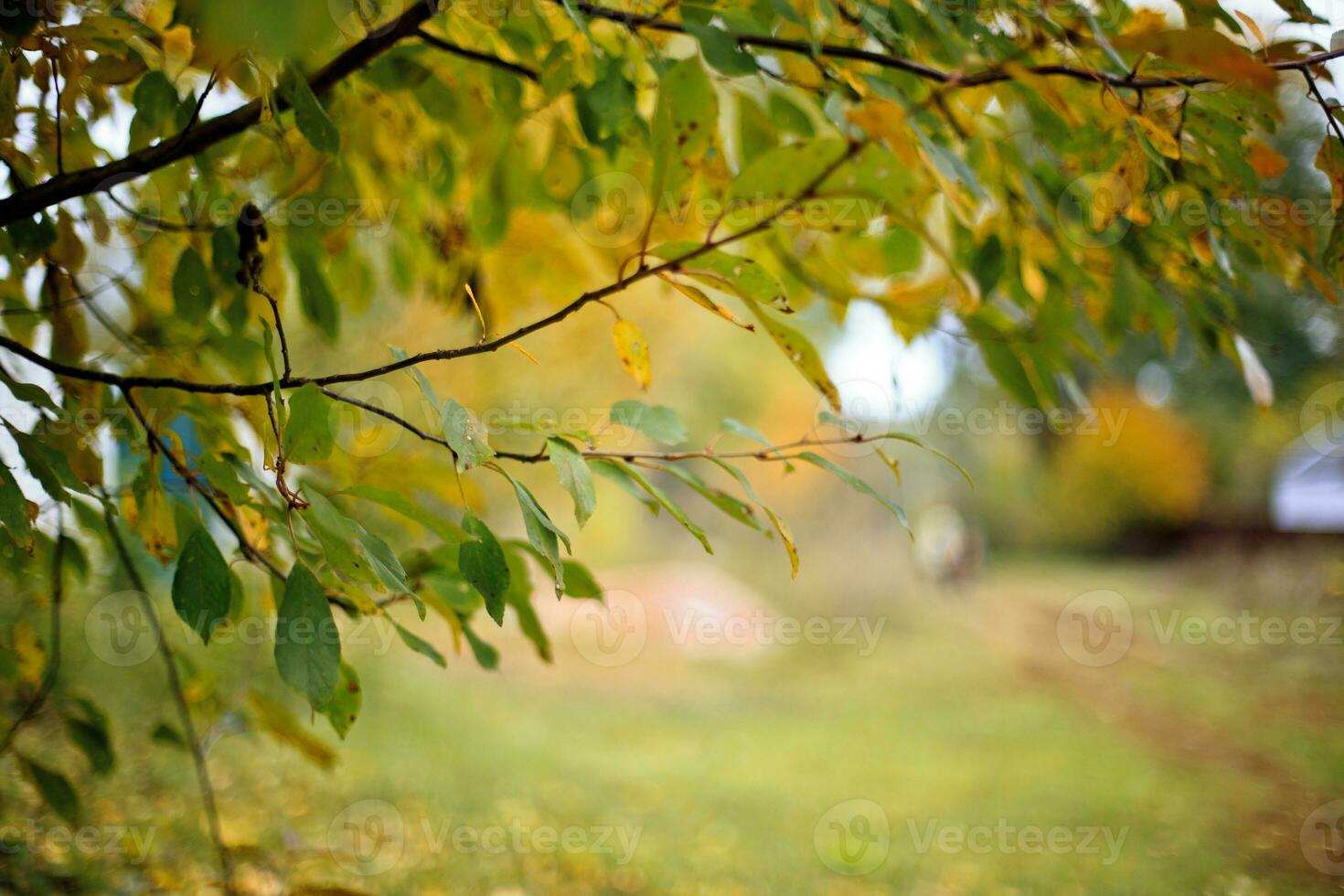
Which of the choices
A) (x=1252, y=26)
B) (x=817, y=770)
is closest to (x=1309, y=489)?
(x=817, y=770)

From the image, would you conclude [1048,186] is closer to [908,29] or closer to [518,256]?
[908,29]

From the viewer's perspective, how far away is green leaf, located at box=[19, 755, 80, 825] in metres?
0.96

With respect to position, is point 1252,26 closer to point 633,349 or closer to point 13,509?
point 633,349

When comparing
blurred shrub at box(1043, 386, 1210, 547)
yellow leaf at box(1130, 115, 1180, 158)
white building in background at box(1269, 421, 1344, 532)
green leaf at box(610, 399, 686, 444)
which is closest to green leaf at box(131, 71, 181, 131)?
green leaf at box(610, 399, 686, 444)

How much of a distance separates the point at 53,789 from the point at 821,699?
4.40 metres

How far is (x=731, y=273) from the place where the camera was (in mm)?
630

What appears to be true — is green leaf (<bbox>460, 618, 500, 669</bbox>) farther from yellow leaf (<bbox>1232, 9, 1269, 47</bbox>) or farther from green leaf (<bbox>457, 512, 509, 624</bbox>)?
yellow leaf (<bbox>1232, 9, 1269, 47</bbox>)

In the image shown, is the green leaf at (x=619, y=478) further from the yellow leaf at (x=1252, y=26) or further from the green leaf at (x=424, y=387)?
the yellow leaf at (x=1252, y=26)

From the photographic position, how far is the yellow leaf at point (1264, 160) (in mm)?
755

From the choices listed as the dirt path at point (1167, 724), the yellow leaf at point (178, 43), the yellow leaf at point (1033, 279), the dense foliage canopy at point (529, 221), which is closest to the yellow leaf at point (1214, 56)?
the dense foliage canopy at point (529, 221)

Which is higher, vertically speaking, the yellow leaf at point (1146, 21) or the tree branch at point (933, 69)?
the yellow leaf at point (1146, 21)

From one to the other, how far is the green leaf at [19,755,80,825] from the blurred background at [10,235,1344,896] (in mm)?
112

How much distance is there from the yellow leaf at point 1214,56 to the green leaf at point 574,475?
1.60 feet

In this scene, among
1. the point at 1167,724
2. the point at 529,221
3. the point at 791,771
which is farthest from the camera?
the point at 1167,724
